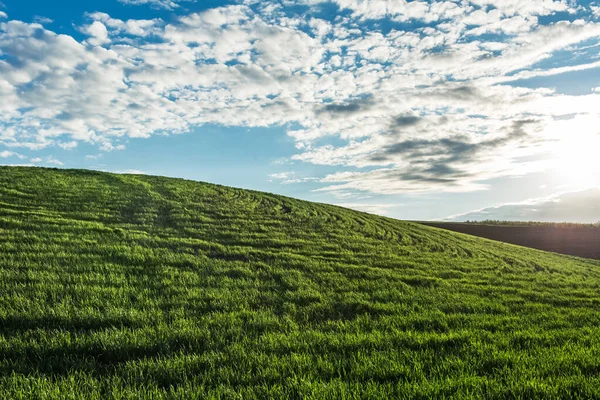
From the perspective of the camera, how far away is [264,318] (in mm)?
9500

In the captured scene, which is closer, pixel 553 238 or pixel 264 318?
pixel 264 318

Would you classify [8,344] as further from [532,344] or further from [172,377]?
[532,344]

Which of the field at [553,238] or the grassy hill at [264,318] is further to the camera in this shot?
the field at [553,238]

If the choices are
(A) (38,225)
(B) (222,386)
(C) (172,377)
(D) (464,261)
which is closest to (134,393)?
(C) (172,377)

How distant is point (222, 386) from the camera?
5895 mm

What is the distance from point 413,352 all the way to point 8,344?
7.73 metres

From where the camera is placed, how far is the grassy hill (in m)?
6.20

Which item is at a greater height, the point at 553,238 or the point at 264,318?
the point at 553,238

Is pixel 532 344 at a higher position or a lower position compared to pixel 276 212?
lower

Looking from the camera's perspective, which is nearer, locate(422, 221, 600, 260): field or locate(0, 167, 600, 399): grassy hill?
locate(0, 167, 600, 399): grassy hill

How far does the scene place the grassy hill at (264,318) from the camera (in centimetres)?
620

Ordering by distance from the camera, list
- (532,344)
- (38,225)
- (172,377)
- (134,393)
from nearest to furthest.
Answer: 1. (134,393)
2. (172,377)
3. (532,344)
4. (38,225)

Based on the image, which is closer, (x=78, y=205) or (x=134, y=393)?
(x=134, y=393)

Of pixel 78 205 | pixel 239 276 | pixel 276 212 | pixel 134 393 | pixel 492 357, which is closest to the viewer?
pixel 134 393
